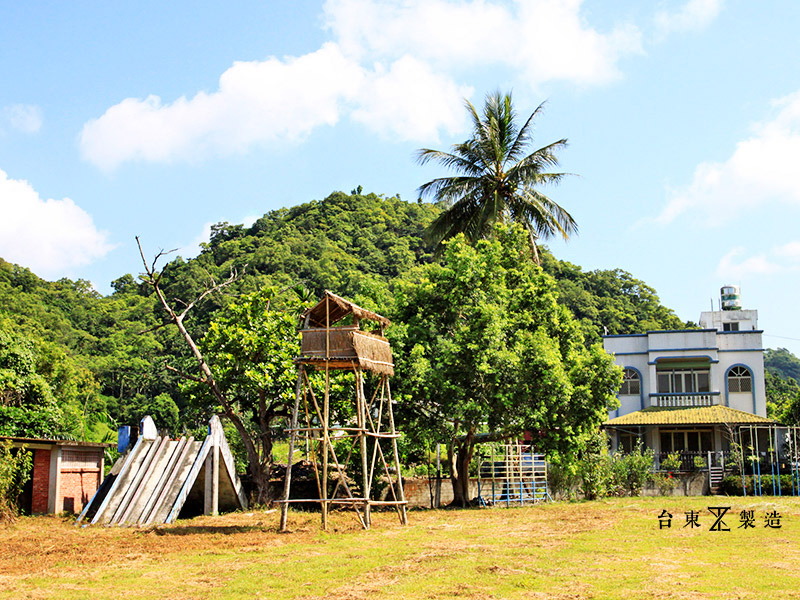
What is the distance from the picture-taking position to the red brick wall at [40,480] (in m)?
21.4

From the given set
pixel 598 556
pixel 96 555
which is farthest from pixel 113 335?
pixel 598 556

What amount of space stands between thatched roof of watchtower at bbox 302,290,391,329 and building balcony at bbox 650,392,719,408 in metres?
23.7

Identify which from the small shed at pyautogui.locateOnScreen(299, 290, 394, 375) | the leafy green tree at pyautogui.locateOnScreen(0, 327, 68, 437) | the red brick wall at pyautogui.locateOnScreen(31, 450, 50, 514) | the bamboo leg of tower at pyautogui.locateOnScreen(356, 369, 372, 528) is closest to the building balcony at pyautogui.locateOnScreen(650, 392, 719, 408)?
the bamboo leg of tower at pyautogui.locateOnScreen(356, 369, 372, 528)

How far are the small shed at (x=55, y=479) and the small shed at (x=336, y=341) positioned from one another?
8.16 meters

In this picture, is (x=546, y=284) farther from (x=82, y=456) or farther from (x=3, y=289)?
(x=3, y=289)

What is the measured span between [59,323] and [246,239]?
19.5 metres

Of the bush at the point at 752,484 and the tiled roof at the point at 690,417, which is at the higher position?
the tiled roof at the point at 690,417

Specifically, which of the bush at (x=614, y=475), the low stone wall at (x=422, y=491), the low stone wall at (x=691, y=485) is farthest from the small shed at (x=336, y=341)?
the low stone wall at (x=691, y=485)

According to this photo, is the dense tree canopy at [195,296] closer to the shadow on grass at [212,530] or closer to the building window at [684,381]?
the building window at [684,381]

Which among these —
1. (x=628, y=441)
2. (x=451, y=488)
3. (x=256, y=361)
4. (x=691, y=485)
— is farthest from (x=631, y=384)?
(x=256, y=361)

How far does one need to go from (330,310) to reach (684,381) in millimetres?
25871

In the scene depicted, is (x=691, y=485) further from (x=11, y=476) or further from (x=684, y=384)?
(x=11, y=476)

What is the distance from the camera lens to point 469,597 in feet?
31.9

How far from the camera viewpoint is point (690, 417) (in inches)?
1410
